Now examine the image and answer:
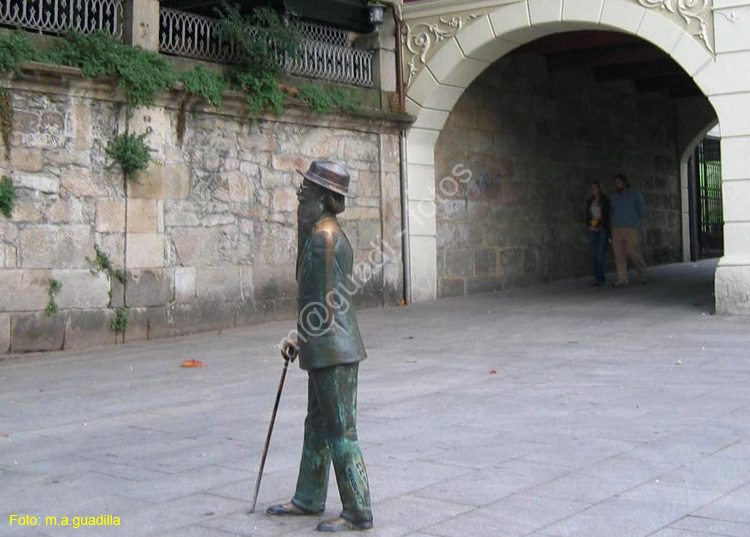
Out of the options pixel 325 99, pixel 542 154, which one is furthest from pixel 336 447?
pixel 542 154

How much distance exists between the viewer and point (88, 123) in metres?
9.76

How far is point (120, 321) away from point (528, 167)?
7073 mm

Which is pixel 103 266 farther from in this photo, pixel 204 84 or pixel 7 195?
pixel 204 84

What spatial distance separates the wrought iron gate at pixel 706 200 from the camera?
65.3 feet

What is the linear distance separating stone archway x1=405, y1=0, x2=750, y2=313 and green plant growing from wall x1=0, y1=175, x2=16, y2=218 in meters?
5.39

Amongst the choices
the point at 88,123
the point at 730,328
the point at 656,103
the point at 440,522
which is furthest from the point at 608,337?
the point at 656,103

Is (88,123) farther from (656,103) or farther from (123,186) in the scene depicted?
(656,103)

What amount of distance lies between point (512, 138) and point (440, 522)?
1107 centimetres

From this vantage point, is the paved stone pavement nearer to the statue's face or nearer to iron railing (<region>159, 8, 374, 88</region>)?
the statue's face

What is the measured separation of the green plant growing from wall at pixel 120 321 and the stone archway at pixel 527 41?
428 centimetres

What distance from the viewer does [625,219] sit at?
1386 centimetres

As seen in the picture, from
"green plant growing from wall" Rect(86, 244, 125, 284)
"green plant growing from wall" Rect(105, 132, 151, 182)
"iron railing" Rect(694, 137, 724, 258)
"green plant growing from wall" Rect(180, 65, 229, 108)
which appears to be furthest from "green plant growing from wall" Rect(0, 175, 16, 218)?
"iron railing" Rect(694, 137, 724, 258)

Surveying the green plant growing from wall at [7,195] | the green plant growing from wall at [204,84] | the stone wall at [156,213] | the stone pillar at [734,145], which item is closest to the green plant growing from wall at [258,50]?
the stone wall at [156,213]

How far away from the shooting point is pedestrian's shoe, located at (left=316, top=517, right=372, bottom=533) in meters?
4.02
